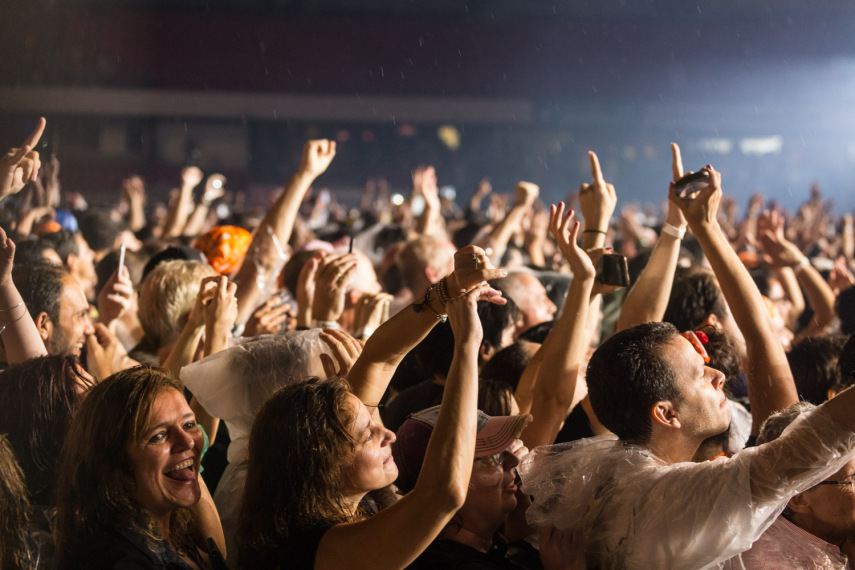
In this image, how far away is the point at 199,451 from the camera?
165cm

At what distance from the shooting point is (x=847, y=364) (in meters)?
2.15

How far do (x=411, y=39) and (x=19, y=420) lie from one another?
592 inches

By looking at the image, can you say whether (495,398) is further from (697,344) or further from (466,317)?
(466,317)

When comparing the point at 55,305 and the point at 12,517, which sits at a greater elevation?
the point at 55,305

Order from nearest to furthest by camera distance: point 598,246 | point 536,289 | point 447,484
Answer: point 447,484, point 598,246, point 536,289

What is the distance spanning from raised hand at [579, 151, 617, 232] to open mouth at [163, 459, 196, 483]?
55.7 inches

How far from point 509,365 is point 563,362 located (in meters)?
0.41

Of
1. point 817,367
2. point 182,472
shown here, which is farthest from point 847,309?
point 182,472

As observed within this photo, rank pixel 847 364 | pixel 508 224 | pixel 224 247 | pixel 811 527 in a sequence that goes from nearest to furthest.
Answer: pixel 811 527 < pixel 847 364 < pixel 224 247 < pixel 508 224

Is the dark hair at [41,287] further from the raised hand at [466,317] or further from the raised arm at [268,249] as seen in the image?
the raised hand at [466,317]

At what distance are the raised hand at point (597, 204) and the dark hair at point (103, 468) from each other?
4.69 feet

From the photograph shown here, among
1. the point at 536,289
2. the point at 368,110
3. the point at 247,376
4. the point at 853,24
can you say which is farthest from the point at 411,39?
the point at 247,376

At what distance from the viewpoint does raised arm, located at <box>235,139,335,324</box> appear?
3.03 m

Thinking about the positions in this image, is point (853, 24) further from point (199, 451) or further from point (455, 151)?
point (199, 451)
